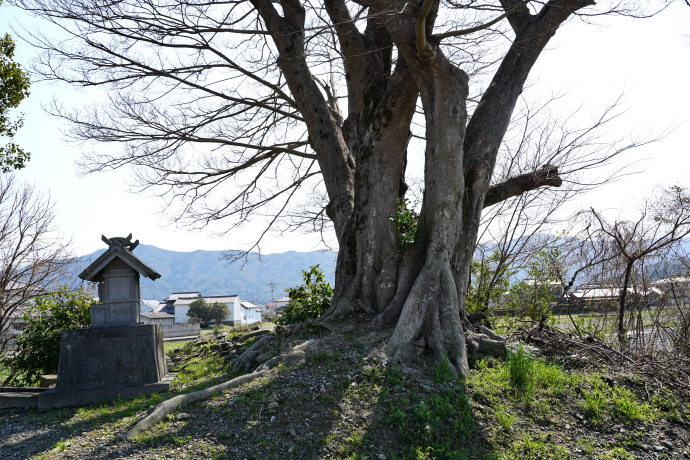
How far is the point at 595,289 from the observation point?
746 cm

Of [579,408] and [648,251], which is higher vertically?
[648,251]

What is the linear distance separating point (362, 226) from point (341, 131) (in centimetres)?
245

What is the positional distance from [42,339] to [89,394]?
195 cm

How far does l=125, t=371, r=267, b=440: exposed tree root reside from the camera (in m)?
4.07

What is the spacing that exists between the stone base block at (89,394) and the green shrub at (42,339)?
1273 millimetres

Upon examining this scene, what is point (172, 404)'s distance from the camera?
4.39 meters

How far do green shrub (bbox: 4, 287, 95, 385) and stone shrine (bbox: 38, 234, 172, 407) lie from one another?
3.10ft

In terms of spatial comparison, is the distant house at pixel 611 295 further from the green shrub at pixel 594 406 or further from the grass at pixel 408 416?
the green shrub at pixel 594 406

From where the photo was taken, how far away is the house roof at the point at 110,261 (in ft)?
22.9

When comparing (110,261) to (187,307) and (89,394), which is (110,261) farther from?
(187,307)

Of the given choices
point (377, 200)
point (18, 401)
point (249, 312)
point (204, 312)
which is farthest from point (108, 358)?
point (249, 312)

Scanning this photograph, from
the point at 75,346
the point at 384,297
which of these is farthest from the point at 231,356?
the point at 384,297

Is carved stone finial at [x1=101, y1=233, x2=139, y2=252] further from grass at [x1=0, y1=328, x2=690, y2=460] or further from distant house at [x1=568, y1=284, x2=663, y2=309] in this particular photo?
distant house at [x1=568, y1=284, x2=663, y2=309]

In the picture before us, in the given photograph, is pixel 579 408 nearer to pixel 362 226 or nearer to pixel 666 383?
pixel 666 383
